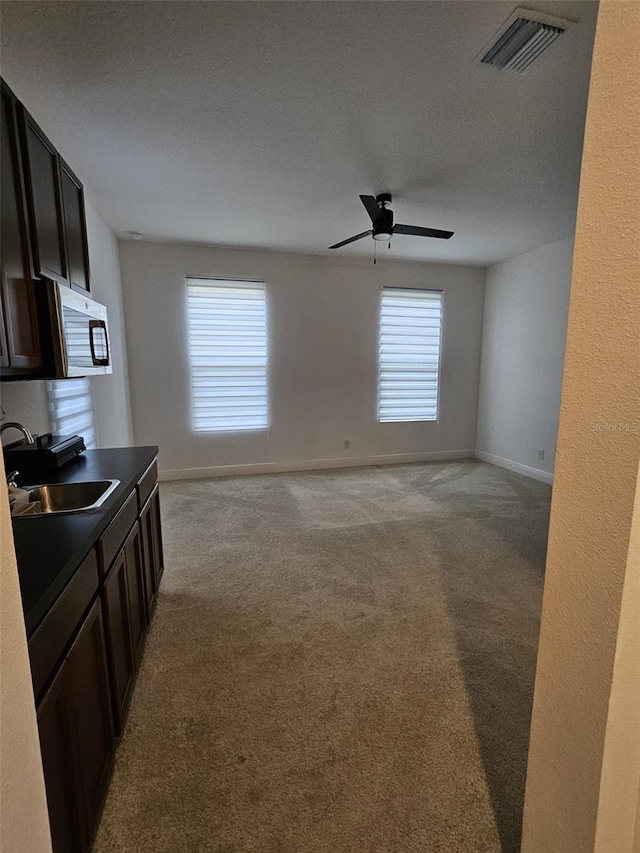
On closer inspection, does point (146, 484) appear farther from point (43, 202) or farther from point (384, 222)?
point (384, 222)

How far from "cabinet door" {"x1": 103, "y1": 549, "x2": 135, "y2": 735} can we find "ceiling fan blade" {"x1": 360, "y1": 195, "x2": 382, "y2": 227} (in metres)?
2.67

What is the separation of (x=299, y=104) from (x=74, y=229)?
1.38m

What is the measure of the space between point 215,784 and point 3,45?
3.00m

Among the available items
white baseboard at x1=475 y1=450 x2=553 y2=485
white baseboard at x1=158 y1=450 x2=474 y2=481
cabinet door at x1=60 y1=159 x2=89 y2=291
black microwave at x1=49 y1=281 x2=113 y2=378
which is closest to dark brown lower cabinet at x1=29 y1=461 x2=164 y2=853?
black microwave at x1=49 y1=281 x2=113 y2=378

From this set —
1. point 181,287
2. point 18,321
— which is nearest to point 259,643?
point 18,321

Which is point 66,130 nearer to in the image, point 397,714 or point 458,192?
point 458,192

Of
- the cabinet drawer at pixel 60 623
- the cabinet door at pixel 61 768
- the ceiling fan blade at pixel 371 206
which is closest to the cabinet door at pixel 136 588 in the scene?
the cabinet drawer at pixel 60 623

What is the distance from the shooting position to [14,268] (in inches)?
58.5

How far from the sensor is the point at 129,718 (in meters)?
1.60

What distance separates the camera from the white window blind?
2.53 m

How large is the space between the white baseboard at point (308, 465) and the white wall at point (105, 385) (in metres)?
0.79

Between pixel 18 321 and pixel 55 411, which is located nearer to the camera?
pixel 18 321

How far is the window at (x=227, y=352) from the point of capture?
467 cm

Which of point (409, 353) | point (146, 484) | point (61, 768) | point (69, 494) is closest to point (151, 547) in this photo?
point (146, 484)
